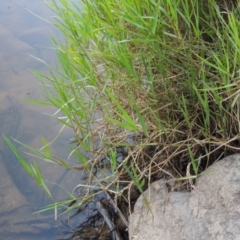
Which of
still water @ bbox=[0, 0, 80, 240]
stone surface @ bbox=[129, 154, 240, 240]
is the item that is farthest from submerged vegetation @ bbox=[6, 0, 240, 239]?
still water @ bbox=[0, 0, 80, 240]

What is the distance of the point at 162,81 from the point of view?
112cm

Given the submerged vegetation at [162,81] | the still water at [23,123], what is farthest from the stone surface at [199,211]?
the still water at [23,123]

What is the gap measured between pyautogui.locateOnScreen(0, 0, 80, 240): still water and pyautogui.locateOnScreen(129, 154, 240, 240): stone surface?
0.33 meters

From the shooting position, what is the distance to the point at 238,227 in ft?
3.09

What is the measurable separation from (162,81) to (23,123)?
76cm

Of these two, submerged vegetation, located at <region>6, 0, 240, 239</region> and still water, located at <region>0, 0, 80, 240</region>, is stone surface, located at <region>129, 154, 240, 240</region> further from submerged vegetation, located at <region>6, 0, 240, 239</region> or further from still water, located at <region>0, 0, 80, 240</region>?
still water, located at <region>0, 0, 80, 240</region>

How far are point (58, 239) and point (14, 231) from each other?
14 centimetres

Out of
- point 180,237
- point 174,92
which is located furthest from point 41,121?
point 180,237

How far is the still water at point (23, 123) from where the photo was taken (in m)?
1.33

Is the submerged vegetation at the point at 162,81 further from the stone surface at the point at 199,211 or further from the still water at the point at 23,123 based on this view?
the still water at the point at 23,123

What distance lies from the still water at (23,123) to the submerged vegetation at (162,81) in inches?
9.7

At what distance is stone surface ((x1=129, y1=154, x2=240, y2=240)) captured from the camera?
3.21ft

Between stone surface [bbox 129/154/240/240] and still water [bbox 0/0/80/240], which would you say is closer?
stone surface [bbox 129/154/240/240]

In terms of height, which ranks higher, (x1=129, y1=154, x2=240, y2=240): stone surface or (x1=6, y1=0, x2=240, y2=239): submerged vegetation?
(x1=6, y1=0, x2=240, y2=239): submerged vegetation
